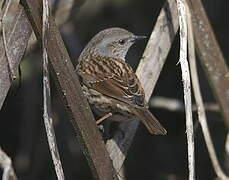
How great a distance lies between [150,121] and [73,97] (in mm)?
801

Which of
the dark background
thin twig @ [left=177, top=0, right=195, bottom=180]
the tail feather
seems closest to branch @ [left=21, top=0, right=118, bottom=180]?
thin twig @ [left=177, top=0, right=195, bottom=180]

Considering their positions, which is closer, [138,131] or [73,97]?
[73,97]

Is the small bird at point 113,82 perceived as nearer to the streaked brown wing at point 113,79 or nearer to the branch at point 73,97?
the streaked brown wing at point 113,79

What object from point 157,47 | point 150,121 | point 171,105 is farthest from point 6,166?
point 171,105

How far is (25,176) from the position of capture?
5.04 metres

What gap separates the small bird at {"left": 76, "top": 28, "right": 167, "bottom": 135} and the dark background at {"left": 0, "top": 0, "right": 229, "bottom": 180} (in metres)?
0.72

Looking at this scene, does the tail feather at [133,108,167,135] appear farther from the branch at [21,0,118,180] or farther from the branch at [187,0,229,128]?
the branch at [21,0,118,180]

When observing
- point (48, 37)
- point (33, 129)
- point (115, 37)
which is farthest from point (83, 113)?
point (33, 129)

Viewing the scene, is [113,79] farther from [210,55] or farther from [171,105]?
[171,105]

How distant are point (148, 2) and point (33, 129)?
5.00 feet

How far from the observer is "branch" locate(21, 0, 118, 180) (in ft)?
7.99

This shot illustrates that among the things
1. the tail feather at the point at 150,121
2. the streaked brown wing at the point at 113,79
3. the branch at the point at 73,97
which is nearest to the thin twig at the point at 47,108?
the branch at the point at 73,97

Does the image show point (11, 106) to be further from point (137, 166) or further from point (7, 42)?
point (7, 42)

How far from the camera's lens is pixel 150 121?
10.5 feet
